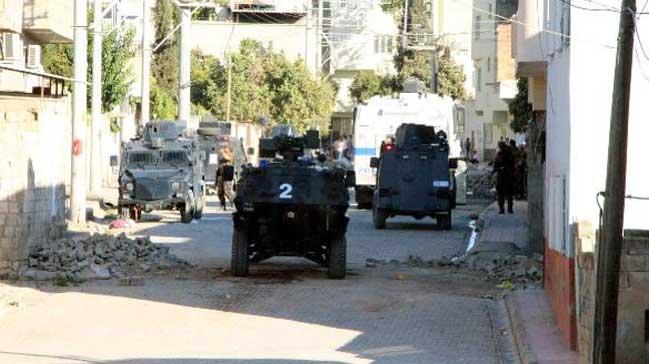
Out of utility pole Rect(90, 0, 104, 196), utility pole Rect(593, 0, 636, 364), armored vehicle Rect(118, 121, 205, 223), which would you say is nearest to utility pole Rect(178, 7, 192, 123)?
utility pole Rect(90, 0, 104, 196)

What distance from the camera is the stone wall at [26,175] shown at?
75.7 ft

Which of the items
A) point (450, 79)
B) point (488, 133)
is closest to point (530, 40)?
point (488, 133)

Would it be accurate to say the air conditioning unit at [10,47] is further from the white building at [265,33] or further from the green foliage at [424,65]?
the white building at [265,33]

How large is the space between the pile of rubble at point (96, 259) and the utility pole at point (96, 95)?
43.1 feet

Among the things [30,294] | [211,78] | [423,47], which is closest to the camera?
[30,294]

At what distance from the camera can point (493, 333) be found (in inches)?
693

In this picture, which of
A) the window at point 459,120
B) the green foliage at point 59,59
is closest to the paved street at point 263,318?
the window at point 459,120

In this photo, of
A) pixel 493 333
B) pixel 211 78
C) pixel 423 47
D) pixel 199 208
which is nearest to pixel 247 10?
pixel 211 78

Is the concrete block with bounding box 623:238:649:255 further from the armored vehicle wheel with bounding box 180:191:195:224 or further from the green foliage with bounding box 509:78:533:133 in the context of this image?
the green foliage with bounding box 509:78:533:133

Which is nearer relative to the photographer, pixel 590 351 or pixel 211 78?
pixel 590 351

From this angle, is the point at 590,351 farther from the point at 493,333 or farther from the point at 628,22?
the point at 493,333

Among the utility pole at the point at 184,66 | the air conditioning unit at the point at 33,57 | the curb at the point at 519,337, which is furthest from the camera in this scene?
the utility pole at the point at 184,66

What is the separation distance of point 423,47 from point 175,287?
5028cm

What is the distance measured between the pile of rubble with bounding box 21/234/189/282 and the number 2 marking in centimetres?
267
